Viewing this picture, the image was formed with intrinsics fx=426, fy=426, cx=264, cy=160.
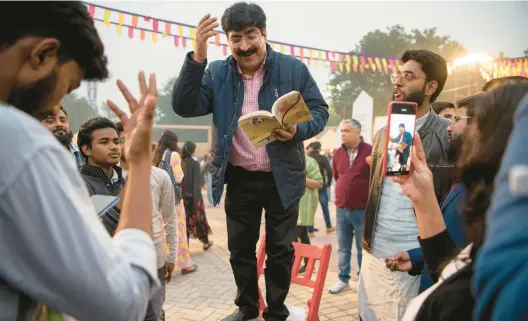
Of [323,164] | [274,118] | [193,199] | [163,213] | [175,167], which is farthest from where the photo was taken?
[323,164]

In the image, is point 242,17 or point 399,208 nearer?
point 399,208

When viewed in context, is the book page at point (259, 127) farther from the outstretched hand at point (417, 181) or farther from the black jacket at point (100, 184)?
the outstretched hand at point (417, 181)

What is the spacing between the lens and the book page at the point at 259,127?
2461 millimetres

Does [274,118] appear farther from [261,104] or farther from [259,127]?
[261,104]

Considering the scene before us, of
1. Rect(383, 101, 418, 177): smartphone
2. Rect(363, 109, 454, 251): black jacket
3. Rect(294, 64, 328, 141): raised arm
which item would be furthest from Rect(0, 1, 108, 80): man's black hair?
Rect(294, 64, 328, 141): raised arm

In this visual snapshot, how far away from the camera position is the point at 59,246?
750mm

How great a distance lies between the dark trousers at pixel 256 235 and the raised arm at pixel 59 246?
2037 mm

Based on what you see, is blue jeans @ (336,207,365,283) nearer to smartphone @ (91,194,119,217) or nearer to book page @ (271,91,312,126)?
book page @ (271,91,312,126)

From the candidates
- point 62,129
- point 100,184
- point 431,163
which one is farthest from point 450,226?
point 62,129

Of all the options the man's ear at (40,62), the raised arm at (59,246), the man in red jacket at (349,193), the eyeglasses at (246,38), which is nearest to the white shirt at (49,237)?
the raised arm at (59,246)

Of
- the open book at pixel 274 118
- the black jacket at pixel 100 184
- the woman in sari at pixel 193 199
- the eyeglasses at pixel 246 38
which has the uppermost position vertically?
the eyeglasses at pixel 246 38

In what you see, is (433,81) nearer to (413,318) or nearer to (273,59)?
(273,59)

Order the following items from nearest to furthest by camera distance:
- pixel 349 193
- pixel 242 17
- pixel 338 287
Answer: pixel 242 17 → pixel 338 287 → pixel 349 193

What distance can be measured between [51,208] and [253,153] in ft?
6.99
